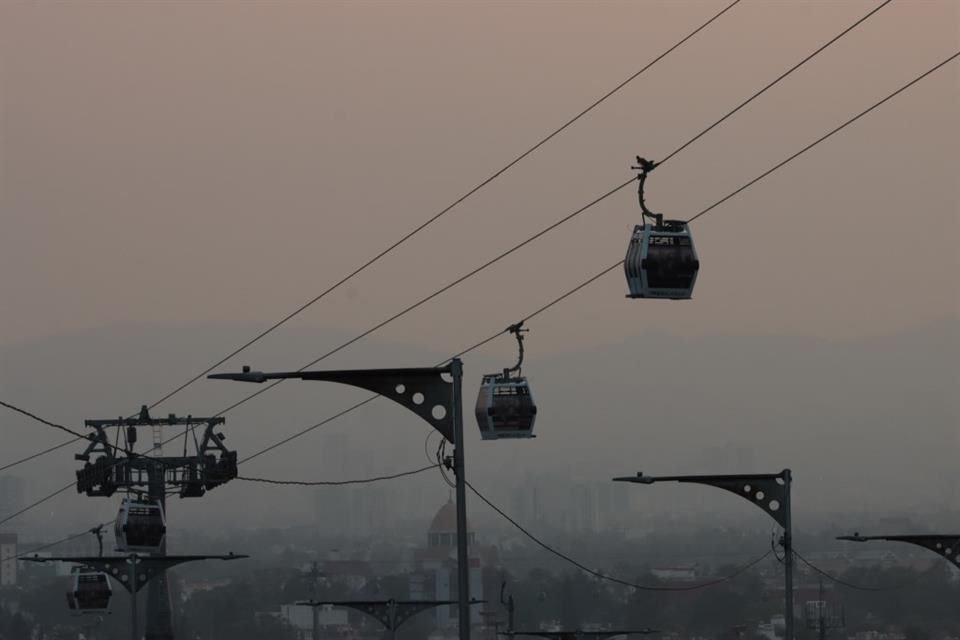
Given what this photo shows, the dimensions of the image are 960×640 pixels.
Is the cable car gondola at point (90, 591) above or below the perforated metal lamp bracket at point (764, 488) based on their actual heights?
below

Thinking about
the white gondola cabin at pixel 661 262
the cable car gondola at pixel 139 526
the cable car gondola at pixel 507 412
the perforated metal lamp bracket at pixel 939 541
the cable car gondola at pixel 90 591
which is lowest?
the cable car gondola at pixel 90 591

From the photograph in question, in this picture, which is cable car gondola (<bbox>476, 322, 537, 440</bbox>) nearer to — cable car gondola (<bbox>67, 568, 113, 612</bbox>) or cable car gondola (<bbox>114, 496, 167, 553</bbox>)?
cable car gondola (<bbox>114, 496, 167, 553</bbox>)

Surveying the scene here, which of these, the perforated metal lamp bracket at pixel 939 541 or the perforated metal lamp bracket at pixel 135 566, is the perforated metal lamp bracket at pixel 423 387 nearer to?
the perforated metal lamp bracket at pixel 939 541

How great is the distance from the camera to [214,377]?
25.7 metres

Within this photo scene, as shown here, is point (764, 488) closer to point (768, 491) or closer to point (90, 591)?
point (768, 491)

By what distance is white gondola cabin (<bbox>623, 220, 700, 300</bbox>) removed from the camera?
2731 centimetres

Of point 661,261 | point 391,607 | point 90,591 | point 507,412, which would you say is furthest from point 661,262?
point 90,591

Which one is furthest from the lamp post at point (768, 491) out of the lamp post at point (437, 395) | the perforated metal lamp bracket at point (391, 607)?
the perforated metal lamp bracket at point (391, 607)

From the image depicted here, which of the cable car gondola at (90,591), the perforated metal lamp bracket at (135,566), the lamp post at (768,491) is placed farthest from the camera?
the cable car gondola at (90,591)

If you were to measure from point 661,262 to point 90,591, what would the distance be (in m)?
36.1

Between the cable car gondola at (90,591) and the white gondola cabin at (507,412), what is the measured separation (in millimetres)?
29089

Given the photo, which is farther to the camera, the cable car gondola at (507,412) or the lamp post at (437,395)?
the cable car gondola at (507,412)

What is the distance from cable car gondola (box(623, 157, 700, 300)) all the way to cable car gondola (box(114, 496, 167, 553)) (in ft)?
80.5

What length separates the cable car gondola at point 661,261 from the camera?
1075 inches
